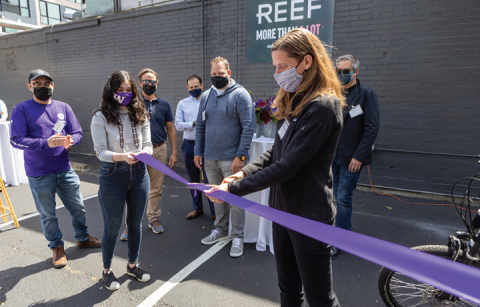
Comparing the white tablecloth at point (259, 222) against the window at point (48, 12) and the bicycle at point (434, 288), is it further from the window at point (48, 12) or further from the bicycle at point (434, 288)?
the window at point (48, 12)

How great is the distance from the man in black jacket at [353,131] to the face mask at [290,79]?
166 cm

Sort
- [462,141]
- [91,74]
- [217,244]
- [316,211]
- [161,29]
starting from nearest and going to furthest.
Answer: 1. [316,211]
2. [217,244]
3. [462,141]
4. [161,29]
5. [91,74]

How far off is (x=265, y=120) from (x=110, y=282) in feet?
7.81

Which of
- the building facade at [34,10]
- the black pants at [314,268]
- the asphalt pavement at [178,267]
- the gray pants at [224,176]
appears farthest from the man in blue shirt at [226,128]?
the building facade at [34,10]

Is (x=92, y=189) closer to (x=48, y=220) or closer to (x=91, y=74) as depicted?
(x=48, y=220)

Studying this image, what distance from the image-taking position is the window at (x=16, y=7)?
23125mm

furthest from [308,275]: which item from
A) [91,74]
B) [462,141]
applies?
[91,74]

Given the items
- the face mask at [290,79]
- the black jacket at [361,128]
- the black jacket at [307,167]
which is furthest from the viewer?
the black jacket at [361,128]

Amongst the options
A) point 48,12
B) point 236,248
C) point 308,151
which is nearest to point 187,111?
point 236,248

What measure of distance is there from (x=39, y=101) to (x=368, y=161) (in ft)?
11.6

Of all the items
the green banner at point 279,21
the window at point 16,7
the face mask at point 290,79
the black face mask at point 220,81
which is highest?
the window at point 16,7

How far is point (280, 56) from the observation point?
1454 mm

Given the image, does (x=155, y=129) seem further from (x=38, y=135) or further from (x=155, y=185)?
(x=38, y=135)

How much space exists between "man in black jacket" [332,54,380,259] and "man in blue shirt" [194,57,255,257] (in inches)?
40.6
